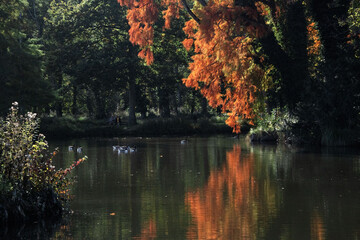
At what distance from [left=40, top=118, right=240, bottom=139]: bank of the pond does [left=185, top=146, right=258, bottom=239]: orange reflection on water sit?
97.6 ft

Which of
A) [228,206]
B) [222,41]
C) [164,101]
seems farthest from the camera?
[164,101]

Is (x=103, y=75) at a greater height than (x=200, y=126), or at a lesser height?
greater

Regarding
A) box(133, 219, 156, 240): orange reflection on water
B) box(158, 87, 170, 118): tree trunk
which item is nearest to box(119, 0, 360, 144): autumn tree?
box(133, 219, 156, 240): orange reflection on water

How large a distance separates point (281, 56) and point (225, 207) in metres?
18.8

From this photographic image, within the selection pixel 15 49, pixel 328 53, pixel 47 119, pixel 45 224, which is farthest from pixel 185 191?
pixel 47 119

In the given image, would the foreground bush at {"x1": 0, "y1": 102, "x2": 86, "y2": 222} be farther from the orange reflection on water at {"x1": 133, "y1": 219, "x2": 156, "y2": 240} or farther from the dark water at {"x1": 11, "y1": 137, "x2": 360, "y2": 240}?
the orange reflection on water at {"x1": 133, "y1": 219, "x2": 156, "y2": 240}

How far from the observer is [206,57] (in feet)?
101

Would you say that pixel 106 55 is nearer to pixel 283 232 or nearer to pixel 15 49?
pixel 15 49

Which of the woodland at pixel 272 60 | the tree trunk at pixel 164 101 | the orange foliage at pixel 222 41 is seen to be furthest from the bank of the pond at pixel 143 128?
the orange foliage at pixel 222 41

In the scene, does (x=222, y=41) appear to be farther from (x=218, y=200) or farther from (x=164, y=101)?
(x=164, y=101)

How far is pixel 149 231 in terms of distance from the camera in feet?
30.3

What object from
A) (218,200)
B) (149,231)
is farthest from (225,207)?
(149,231)

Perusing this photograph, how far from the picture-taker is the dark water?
916 centimetres

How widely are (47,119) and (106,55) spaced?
311 inches
